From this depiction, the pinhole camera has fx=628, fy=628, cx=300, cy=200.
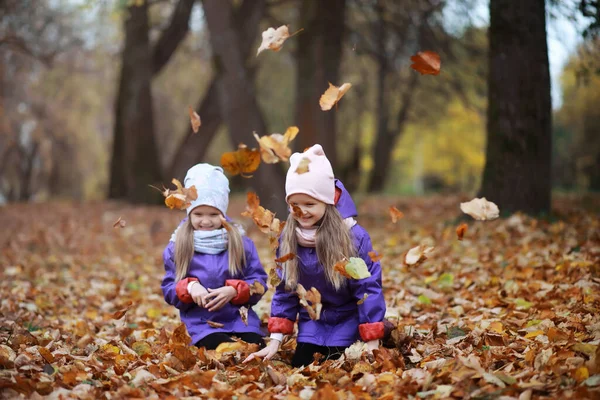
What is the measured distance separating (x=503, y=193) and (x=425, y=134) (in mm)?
22289

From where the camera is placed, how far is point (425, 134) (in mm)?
29203

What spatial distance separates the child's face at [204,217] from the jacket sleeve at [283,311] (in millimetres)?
662

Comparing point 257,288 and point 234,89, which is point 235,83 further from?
point 257,288

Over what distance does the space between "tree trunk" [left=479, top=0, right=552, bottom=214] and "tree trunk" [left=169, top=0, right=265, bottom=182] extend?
6.54 metres

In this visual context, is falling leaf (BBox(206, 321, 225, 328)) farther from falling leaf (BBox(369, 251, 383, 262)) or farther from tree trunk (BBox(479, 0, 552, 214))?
tree trunk (BBox(479, 0, 552, 214))

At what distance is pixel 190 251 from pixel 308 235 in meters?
0.86

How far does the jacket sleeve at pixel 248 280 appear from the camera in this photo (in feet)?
12.8

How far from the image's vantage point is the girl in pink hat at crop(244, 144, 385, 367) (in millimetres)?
3424

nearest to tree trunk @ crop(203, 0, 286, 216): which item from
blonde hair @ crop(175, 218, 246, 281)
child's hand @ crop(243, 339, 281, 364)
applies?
blonde hair @ crop(175, 218, 246, 281)

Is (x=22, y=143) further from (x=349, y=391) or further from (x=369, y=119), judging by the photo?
(x=349, y=391)

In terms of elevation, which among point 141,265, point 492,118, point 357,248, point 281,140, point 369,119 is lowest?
point 141,265

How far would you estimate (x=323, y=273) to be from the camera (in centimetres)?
355

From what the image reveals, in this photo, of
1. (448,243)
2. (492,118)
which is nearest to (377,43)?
(492,118)

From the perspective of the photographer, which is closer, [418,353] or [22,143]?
[418,353]
